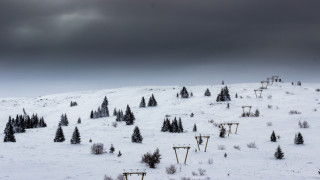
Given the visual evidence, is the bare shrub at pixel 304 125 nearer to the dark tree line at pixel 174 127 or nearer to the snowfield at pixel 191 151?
the snowfield at pixel 191 151

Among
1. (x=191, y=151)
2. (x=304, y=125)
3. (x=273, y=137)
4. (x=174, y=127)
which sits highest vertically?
(x=174, y=127)

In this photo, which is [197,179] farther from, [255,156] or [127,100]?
[127,100]

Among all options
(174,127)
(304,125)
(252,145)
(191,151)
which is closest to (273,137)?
(252,145)

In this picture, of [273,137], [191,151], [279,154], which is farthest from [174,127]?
[279,154]

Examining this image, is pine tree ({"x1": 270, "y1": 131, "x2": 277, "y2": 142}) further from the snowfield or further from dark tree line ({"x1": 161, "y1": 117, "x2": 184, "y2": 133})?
dark tree line ({"x1": 161, "y1": 117, "x2": 184, "y2": 133})

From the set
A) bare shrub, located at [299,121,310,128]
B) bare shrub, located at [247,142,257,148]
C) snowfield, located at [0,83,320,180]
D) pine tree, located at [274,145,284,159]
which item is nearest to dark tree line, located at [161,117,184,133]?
snowfield, located at [0,83,320,180]

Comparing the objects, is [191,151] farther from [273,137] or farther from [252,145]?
[273,137]

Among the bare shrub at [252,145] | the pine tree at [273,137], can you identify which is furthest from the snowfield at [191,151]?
the bare shrub at [252,145]

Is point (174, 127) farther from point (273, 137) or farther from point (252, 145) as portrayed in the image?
point (273, 137)

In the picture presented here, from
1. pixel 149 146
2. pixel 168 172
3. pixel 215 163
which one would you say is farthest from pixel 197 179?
pixel 149 146

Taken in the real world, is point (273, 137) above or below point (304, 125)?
below

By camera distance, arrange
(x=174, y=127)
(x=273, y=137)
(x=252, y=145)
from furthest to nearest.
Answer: (x=174, y=127), (x=273, y=137), (x=252, y=145)

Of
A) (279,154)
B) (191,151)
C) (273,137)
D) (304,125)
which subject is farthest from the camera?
(304,125)

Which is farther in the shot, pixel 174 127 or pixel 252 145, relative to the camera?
pixel 174 127
